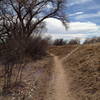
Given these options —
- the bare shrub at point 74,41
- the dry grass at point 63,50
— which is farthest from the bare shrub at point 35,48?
the bare shrub at point 74,41

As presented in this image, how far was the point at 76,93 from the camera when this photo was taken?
747 cm

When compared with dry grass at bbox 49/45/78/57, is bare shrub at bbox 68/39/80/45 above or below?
above

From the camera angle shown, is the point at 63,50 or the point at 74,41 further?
the point at 74,41

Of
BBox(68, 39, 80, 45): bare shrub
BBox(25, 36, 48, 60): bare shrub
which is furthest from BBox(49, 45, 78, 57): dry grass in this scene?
BBox(68, 39, 80, 45): bare shrub

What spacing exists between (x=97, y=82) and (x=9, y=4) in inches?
721

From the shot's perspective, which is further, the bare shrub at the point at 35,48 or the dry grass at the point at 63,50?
the dry grass at the point at 63,50

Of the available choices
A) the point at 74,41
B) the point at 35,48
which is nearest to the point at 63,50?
the point at 35,48

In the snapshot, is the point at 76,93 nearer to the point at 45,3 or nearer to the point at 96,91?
the point at 96,91

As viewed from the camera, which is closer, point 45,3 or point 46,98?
point 46,98

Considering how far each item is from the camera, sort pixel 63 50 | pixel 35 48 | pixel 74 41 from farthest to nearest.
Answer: pixel 74 41, pixel 63 50, pixel 35 48

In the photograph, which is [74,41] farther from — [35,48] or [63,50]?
[35,48]

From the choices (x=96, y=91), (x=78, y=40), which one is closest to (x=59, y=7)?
(x=96, y=91)

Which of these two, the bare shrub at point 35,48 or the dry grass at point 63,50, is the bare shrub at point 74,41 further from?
the bare shrub at point 35,48

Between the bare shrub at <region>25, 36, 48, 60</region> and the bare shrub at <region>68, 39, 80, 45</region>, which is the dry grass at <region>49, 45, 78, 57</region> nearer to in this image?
the bare shrub at <region>25, 36, 48, 60</region>
